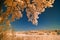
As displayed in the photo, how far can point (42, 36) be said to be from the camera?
309cm

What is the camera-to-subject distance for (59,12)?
3.04 meters

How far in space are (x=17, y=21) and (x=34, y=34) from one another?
31cm

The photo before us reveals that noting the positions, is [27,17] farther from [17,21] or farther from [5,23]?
[5,23]

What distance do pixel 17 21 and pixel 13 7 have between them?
354mm

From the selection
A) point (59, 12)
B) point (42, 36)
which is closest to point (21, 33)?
point (42, 36)

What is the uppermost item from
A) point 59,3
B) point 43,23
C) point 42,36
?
point 59,3

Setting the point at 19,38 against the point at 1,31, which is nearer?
the point at 1,31

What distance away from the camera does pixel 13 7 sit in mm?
2674

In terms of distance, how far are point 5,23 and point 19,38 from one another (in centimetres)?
37

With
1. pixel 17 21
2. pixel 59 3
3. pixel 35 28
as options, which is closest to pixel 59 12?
pixel 59 3

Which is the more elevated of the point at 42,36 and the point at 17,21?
the point at 17,21

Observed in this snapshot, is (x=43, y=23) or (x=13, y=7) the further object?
(x=43, y=23)

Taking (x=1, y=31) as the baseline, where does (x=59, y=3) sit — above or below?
above

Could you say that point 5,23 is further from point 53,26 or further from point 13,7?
point 53,26
